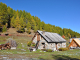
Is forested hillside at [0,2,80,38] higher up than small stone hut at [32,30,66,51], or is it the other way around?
forested hillside at [0,2,80,38]

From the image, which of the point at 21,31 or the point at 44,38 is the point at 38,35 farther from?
the point at 21,31

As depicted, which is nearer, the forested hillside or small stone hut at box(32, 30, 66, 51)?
small stone hut at box(32, 30, 66, 51)

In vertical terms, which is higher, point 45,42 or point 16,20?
point 16,20

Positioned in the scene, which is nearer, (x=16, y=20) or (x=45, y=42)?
(x=45, y=42)

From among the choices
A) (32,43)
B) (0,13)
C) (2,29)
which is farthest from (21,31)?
(32,43)

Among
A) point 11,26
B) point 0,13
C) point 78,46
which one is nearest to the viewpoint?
point 78,46

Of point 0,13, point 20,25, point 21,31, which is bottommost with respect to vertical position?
point 21,31

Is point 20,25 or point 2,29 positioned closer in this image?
point 2,29

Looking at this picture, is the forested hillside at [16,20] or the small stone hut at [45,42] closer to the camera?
the small stone hut at [45,42]

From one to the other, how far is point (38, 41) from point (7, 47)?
9935 mm

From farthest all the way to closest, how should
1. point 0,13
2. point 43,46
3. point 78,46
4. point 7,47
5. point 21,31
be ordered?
point 21,31
point 0,13
point 78,46
point 43,46
point 7,47

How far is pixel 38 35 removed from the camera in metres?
27.5

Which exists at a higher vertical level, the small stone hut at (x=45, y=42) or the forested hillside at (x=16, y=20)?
the forested hillside at (x=16, y=20)

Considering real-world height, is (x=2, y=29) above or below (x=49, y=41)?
above
